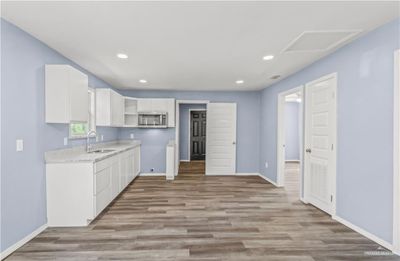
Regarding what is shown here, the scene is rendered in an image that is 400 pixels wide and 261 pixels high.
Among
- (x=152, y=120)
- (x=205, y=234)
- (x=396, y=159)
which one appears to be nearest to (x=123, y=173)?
(x=152, y=120)

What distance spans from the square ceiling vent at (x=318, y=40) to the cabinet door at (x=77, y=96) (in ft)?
9.87

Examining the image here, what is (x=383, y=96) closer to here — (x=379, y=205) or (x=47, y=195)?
(x=379, y=205)

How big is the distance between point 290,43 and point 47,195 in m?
3.83

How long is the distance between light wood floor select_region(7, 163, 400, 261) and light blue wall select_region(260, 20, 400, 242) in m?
0.36

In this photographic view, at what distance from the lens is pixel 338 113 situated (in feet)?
11.5

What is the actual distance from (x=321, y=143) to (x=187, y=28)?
2889 mm

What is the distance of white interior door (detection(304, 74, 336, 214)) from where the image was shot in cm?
367

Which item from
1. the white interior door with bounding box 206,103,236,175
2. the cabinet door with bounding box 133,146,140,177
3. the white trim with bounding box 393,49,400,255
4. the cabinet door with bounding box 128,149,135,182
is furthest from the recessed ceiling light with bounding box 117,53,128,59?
the white interior door with bounding box 206,103,236,175

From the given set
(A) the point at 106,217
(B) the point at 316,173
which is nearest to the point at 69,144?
(A) the point at 106,217

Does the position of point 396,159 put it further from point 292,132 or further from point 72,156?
point 292,132

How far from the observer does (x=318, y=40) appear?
3061 millimetres

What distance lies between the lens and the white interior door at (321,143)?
3.67m

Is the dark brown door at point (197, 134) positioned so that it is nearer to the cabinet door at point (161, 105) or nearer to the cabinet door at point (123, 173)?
the cabinet door at point (161, 105)

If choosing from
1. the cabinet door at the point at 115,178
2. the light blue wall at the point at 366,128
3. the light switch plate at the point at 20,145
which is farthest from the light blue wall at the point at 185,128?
the light switch plate at the point at 20,145
